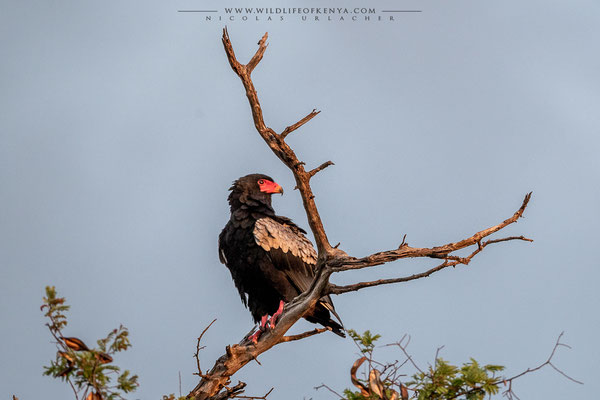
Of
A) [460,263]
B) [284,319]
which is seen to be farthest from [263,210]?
[460,263]

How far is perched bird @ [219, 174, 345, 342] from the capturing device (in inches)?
311

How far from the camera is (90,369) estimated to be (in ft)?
13.7

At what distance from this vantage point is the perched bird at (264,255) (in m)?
7.90

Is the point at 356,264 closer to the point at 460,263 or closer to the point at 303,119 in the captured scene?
the point at 460,263

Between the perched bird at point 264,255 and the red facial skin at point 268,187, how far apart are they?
12mm

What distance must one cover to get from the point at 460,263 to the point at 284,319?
1.81m

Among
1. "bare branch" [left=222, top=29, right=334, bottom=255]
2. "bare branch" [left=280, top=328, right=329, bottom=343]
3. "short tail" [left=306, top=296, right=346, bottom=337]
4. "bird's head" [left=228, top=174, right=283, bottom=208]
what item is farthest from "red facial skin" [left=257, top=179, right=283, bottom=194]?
"bare branch" [left=222, top=29, right=334, bottom=255]

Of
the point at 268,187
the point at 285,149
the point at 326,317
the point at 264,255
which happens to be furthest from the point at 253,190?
the point at 285,149

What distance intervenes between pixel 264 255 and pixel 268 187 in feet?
3.38

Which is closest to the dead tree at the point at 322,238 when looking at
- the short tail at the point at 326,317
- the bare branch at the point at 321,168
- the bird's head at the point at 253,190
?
the bare branch at the point at 321,168

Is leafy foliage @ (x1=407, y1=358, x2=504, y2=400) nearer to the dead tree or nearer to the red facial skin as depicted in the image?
the dead tree

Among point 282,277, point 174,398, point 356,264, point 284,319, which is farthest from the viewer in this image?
point 282,277

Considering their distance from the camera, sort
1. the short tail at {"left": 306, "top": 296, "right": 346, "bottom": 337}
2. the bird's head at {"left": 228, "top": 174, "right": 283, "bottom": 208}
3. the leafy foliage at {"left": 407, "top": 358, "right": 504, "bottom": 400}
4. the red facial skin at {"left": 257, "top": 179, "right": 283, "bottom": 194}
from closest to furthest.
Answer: the leafy foliage at {"left": 407, "top": 358, "right": 504, "bottom": 400} → the short tail at {"left": 306, "top": 296, "right": 346, "bottom": 337} → the bird's head at {"left": 228, "top": 174, "right": 283, "bottom": 208} → the red facial skin at {"left": 257, "top": 179, "right": 283, "bottom": 194}

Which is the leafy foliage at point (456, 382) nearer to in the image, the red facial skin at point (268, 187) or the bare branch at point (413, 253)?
the bare branch at point (413, 253)
